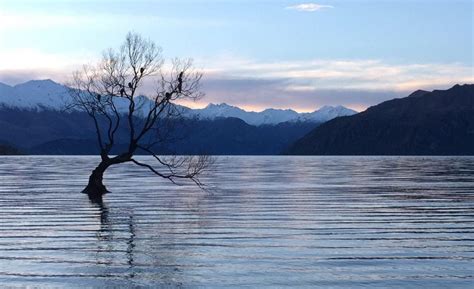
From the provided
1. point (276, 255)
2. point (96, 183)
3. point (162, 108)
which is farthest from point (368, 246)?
point (96, 183)

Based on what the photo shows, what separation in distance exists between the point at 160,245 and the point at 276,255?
4.85 metres

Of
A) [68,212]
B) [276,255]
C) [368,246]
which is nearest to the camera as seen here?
[276,255]

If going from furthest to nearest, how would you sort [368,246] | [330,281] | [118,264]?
[368,246] < [118,264] < [330,281]

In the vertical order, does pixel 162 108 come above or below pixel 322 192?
above

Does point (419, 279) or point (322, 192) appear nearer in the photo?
point (419, 279)

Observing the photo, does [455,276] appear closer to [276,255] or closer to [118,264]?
[276,255]

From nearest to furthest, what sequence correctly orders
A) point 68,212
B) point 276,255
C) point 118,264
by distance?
point 118,264 → point 276,255 → point 68,212

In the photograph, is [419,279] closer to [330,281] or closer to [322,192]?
[330,281]

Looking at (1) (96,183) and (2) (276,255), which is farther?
(1) (96,183)

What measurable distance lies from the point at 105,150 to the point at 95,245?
2699 cm

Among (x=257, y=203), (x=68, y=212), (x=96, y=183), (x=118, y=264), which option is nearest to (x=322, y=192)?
(x=257, y=203)

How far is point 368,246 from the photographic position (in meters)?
26.7

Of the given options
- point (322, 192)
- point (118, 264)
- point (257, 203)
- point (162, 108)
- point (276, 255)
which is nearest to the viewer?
point (118, 264)

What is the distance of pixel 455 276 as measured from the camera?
20.8 meters
